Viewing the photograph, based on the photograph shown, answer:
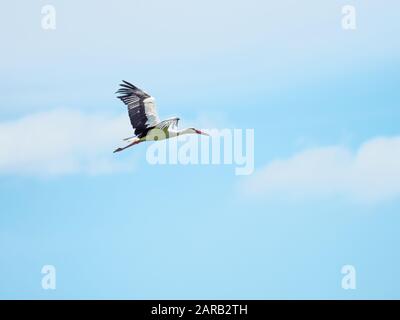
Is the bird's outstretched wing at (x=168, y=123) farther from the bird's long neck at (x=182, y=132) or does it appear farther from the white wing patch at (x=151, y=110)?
the bird's long neck at (x=182, y=132)

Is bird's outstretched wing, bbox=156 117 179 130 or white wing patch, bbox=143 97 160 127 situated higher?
white wing patch, bbox=143 97 160 127

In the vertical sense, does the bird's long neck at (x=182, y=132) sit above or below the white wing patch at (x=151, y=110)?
below

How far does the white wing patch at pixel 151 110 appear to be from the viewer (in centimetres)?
4256

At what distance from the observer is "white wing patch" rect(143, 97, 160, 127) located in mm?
A: 42562

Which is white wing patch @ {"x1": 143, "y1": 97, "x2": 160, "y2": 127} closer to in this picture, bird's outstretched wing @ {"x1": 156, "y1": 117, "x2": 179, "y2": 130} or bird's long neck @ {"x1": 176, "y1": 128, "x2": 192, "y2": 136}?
bird's outstretched wing @ {"x1": 156, "y1": 117, "x2": 179, "y2": 130}

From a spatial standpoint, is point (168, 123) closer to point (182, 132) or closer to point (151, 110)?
point (151, 110)

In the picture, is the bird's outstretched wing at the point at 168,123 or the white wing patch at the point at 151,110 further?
the bird's outstretched wing at the point at 168,123

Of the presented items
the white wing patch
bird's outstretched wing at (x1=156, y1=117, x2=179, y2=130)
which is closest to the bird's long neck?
bird's outstretched wing at (x1=156, y1=117, x2=179, y2=130)

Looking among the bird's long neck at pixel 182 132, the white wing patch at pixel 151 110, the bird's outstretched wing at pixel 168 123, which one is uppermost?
the white wing patch at pixel 151 110

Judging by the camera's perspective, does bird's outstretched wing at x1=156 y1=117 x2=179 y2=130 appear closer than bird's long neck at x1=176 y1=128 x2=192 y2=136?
Yes

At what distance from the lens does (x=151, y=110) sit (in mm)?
42594

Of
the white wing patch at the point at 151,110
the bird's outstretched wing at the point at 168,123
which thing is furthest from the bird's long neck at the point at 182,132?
the white wing patch at the point at 151,110
